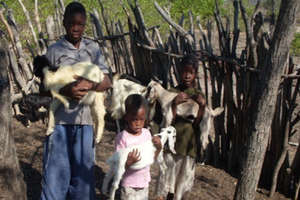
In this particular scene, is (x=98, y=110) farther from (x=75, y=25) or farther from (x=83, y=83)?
(x=75, y=25)

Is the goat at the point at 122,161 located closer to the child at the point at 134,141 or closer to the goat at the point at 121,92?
the child at the point at 134,141

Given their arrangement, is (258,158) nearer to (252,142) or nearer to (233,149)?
(252,142)

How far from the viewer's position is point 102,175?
150 inches

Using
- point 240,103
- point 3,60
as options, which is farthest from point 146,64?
point 3,60

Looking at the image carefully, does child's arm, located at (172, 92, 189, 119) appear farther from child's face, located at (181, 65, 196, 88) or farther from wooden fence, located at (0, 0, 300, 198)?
wooden fence, located at (0, 0, 300, 198)

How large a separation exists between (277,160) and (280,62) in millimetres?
1937

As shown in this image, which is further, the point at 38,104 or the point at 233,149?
the point at 38,104

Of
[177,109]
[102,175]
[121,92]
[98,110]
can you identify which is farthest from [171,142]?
[121,92]

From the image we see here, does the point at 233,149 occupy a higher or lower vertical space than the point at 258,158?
lower

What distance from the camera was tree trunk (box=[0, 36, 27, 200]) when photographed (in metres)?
2.18

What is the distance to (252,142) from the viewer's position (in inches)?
86.8

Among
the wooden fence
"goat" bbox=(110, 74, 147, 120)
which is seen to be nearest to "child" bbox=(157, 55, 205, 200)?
the wooden fence

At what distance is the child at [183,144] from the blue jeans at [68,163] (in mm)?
754

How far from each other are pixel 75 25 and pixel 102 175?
2199 mm
